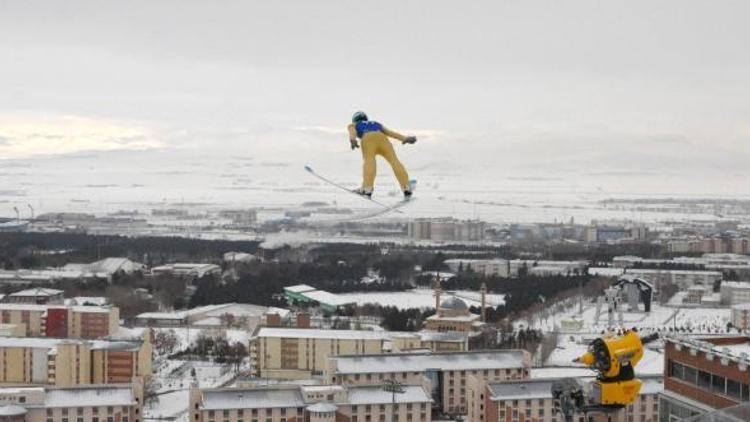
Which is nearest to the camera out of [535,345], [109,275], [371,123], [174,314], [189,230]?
[371,123]

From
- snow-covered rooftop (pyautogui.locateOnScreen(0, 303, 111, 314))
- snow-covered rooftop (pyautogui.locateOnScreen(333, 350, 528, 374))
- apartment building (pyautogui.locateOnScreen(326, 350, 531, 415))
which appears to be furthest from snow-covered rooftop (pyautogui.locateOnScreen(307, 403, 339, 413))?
snow-covered rooftop (pyautogui.locateOnScreen(0, 303, 111, 314))

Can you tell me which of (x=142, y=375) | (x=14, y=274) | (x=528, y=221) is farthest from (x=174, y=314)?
(x=528, y=221)

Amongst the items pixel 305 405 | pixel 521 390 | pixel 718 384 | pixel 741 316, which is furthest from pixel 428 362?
pixel 741 316

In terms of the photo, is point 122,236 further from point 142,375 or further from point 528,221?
point 142,375

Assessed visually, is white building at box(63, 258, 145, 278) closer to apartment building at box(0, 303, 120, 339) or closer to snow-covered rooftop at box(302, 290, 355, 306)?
snow-covered rooftop at box(302, 290, 355, 306)

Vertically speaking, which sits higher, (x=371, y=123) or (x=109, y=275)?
(x=371, y=123)
